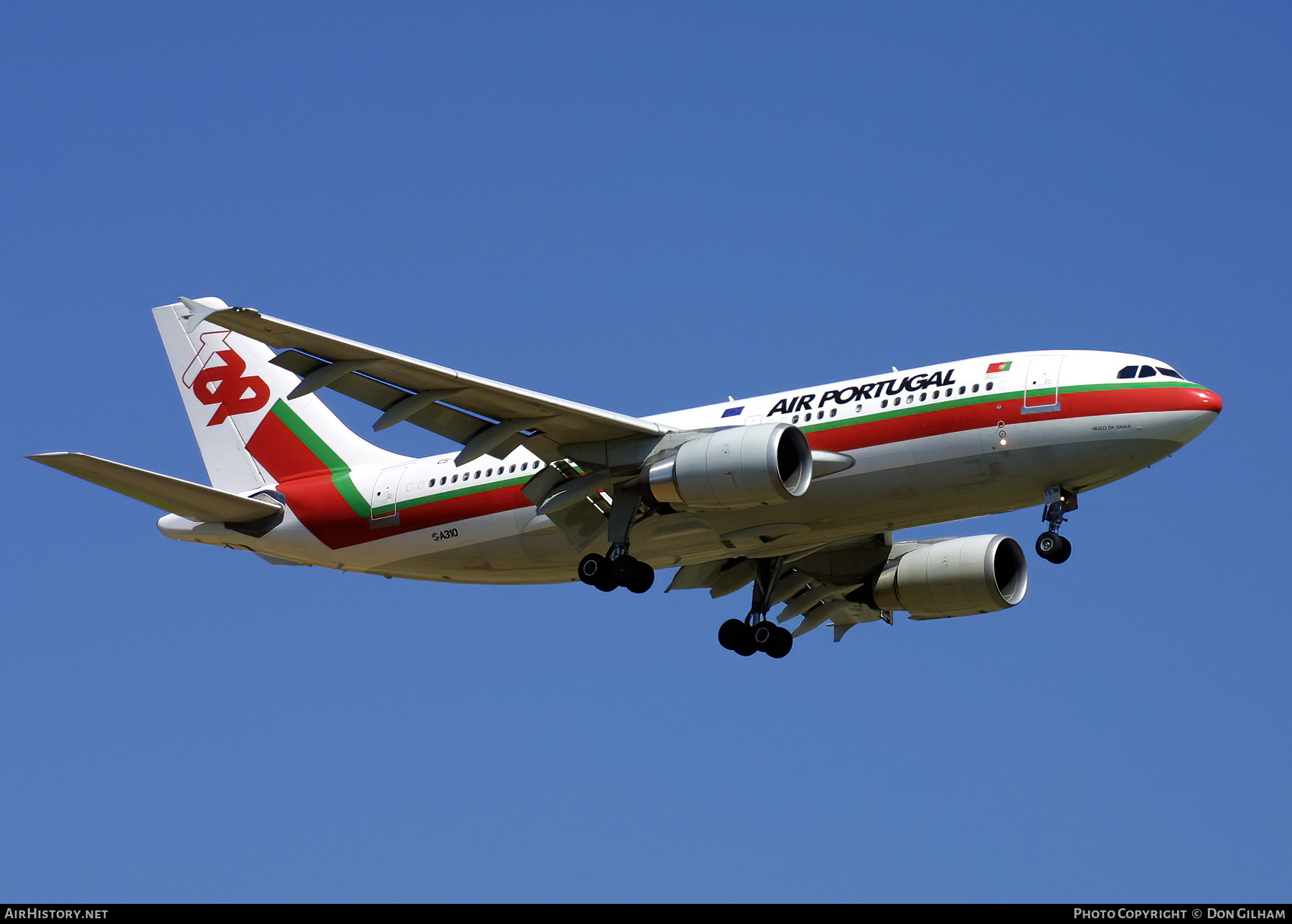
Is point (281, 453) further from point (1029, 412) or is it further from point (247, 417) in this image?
point (1029, 412)

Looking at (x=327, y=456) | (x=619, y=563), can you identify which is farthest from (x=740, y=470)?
(x=327, y=456)

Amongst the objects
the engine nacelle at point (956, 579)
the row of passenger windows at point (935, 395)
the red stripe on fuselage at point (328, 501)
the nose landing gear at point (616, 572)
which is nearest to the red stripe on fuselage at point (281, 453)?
the red stripe on fuselage at point (328, 501)

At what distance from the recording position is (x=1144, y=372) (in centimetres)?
3089

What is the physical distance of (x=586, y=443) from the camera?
3338 cm

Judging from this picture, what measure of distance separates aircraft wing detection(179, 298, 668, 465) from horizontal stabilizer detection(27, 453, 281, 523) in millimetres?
3826

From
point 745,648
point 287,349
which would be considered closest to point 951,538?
point 745,648

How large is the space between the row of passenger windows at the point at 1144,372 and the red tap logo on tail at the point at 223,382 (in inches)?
810

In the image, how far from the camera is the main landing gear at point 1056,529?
31.1m

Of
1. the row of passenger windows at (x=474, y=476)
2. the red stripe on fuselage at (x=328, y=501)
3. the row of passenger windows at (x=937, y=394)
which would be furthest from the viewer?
the red stripe on fuselage at (x=328, y=501)

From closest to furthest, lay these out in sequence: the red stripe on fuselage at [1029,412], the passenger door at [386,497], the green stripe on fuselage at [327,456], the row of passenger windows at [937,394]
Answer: the red stripe on fuselage at [1029,412] < the row of passenger windows at [937,394] < the passenger door at [386,497] < the green stripe on fuselage at [327,456]

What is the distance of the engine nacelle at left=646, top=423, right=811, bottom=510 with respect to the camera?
3072 cm

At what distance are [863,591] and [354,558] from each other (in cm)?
1170

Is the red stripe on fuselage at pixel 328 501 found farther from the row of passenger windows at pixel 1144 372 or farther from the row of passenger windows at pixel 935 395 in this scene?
the row of passenger windows at pixel 1144 372

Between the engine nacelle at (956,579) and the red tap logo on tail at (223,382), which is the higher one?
the red tap logo on tail at (223,382)
